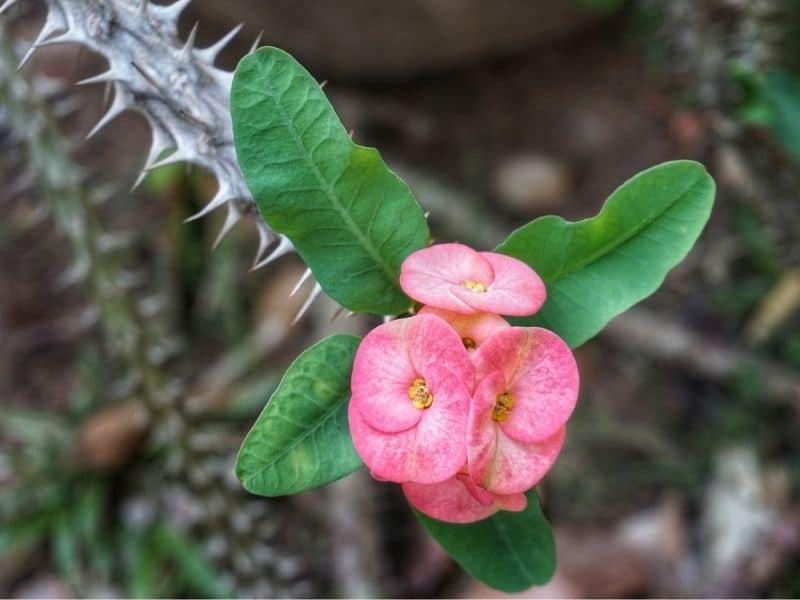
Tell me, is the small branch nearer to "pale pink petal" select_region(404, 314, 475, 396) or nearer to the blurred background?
the blurred background

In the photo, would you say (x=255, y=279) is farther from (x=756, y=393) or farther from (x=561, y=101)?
(x=756, y=393)

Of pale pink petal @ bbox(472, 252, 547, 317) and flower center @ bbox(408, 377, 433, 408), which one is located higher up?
pale pink petal @ bbox(472, 252, 547, 317)

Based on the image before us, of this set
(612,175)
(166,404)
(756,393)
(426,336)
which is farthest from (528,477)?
(612,175)

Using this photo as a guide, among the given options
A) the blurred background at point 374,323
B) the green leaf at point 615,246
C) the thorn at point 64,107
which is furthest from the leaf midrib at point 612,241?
the thorn at point 64,107

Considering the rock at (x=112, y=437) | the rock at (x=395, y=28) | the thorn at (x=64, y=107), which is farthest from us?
the rock at (x=395, y=28)

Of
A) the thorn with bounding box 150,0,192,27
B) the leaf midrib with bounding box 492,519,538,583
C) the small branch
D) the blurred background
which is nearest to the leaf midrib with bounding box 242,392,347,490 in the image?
the leaf midrib with bounding box 492,519,538,583

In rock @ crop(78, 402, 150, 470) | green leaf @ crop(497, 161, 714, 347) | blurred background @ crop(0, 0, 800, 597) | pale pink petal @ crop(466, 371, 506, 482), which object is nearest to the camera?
pale pink petal @ crop(466, 371, 506, 482)

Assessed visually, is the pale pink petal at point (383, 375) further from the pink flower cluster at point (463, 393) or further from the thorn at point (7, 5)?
the thorn at point (7, 5)

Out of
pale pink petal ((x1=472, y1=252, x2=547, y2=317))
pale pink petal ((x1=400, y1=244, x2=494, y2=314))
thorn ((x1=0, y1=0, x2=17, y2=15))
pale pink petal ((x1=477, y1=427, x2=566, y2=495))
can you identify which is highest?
thorn ((x1=0, y1=0, x2=17, y2=15))
